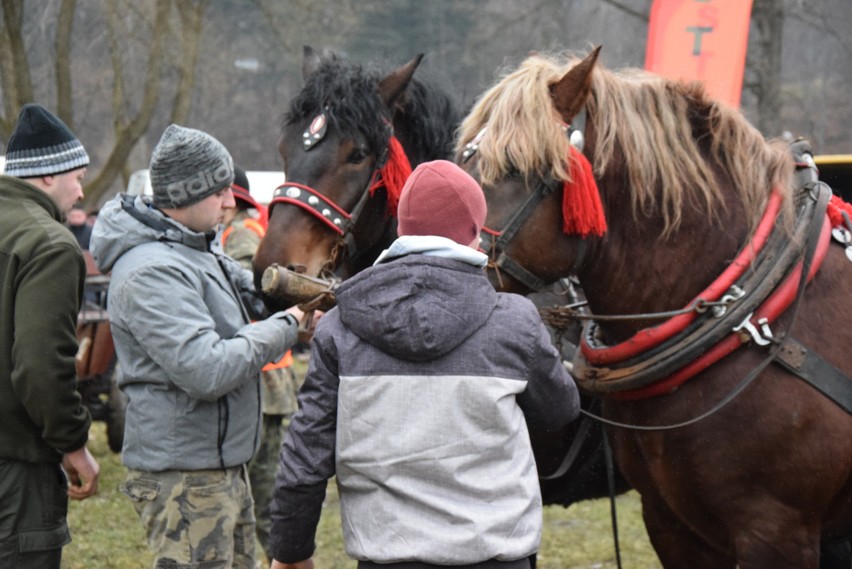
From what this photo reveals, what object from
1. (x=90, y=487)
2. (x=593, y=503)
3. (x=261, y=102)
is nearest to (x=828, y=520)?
Result: (x=90, y=487)

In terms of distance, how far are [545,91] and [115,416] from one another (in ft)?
19.6

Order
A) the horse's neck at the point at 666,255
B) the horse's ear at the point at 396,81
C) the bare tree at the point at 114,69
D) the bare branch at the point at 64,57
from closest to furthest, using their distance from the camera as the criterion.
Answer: the horse's neck at the point at 666,255, the horse's ear at the point at 396,81, the bare tree at the point at 114,69, the bare branch at the point at 64,57

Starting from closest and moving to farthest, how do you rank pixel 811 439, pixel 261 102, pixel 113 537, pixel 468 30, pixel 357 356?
pixel 357 356 < pixel 811 439 < pixel 113 537 < pixel 468 30 < pixel 261 102

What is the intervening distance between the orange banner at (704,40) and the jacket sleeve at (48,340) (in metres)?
4.38

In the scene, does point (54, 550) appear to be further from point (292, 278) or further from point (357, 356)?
point (357, 356)

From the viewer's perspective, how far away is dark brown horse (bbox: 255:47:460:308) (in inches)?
133

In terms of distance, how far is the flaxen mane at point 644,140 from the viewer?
9.05 ft

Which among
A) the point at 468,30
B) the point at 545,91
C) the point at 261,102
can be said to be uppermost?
the point at 545,91

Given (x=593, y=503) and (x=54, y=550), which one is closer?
(x=54, y=550)

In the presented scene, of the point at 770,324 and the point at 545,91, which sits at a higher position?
the point at 545,91

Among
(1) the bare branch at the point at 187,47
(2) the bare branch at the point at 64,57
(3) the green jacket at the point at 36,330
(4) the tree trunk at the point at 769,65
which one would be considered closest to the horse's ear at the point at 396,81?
(3) the green jacket at the point at 36,330

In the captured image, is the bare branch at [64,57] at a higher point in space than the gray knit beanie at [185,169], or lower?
lower

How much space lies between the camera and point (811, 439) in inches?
108

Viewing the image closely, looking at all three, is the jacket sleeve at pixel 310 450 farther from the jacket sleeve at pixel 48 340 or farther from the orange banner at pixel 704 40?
the orange banner at pixel 704 40
